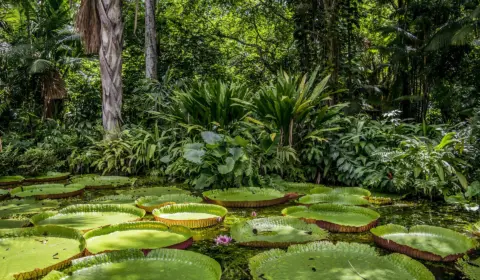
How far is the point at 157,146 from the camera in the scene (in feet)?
16.4

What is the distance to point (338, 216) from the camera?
251 cm

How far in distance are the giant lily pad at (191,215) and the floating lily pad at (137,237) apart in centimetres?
15

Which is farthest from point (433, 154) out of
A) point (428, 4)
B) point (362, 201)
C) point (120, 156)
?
point (428, 4)

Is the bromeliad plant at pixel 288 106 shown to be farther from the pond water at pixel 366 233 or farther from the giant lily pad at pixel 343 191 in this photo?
the pond water at pixel 366 233

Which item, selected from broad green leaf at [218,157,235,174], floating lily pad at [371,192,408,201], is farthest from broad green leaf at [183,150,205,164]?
floating lily pad at [371,192,408,201]

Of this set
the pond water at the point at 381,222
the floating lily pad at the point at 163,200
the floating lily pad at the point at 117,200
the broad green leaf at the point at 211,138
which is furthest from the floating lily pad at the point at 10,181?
the pond water at the point at 381,222

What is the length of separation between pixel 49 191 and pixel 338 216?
289 cm

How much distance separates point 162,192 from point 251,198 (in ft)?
3.27

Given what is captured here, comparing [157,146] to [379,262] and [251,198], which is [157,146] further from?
[379,262]

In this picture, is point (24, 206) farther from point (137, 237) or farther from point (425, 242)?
point (425, 242)

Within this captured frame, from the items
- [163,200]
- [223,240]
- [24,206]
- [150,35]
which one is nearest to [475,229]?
[223,240]

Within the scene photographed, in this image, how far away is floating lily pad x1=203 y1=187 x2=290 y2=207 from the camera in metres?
2.97

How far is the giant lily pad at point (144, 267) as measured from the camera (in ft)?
4.78

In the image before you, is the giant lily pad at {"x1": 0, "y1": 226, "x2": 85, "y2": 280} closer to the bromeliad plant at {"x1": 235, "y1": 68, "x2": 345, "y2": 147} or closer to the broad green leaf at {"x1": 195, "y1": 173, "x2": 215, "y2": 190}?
the broad green leaf at {"x1": 195, "y1": 173, "x2": 215, "y2": 190}
